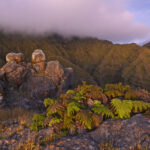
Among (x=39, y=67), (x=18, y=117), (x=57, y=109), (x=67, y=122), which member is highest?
(x=39, y=67)

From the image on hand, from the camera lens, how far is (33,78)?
57.6ft

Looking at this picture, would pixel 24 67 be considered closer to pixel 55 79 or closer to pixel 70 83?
pixel 55 79

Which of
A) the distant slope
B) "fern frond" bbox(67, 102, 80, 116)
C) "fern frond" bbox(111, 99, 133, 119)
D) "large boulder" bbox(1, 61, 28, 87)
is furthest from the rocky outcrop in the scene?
the distant slope

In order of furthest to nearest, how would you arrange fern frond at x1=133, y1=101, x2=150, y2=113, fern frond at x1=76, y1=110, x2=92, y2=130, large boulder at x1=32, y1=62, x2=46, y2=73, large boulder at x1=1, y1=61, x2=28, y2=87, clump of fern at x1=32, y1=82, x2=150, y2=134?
large boulder at x1=32, y1=62, x2=46, y2=73, large boulder at x1=1, y1=61, x2=28, y2=87, fern frond at x1=133, y1=101, x2=150, y2=113, clump of fern at x1=32, y1=82, x2=150, y2=134, fern frond at x1=76, y1=110, x2=92, y2=130

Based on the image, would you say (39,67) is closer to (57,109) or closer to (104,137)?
(57,109)

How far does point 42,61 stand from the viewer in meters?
19.9

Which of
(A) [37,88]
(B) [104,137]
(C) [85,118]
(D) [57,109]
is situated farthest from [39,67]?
(B) [104,137]

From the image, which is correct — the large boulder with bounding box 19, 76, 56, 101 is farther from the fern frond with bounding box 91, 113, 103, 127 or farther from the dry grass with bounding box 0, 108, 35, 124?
the fern frond with bounding box 91, 113, 103, 127

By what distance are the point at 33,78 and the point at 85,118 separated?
1522 centimetres

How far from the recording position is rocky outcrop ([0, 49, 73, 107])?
15.4 meters

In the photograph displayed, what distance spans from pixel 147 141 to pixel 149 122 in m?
0.75

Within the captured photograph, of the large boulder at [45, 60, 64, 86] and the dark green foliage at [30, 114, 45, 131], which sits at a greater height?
the large boulder at [45, 60, 64, 86]

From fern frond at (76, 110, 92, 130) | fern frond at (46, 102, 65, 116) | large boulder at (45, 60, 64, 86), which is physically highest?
large boulder at (45, 60, 64, 86)

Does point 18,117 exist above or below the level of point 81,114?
below
